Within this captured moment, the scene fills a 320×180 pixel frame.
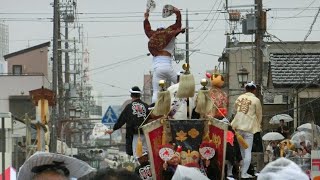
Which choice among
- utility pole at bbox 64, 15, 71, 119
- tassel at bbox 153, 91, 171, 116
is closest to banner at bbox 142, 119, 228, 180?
tassel at bbox 153, 91, 171, 116

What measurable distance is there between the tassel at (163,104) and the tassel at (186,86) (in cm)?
20

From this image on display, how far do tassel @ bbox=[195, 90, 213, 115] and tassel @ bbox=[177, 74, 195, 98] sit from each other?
0.36 feet

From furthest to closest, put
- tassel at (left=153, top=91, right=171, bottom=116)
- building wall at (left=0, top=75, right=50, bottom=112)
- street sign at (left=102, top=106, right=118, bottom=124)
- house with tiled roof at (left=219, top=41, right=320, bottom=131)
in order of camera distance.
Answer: building wall at (left=0, top=75, right=50, bottom=112)
house with tiled roof at (left=219, top=41, right=320, bottom=131)
street sign at (left=102, top=106, right=118, bottom=124)
tassel at (left=153, top=91, right=171, bottom=116)

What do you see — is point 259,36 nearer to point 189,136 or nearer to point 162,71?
point 162,71

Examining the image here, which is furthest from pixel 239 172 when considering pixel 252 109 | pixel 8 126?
pixel 8 126

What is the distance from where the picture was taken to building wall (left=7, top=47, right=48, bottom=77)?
52688 millimetres

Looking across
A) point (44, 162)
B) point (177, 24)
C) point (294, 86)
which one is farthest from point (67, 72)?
point (44, 162)

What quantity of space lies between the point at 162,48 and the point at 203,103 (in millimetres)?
1948

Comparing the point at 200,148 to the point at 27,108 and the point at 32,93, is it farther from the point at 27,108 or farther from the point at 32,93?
the point at 27,108

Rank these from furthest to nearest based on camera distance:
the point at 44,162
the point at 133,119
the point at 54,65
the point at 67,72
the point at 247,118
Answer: the point at 67,72 → the point at 54,65 → the point at 247,118 → the point at 133,119 → the point at 44,162

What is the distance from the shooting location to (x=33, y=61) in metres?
53.5

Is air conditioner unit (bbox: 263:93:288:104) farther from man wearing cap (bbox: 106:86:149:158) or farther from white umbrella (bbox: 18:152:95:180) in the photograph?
white umbrella (bbox: 18:152:95:180)

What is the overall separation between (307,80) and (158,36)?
1602cm

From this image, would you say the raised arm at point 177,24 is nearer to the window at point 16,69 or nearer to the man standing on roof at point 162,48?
the man standing on roof at point 162,48
